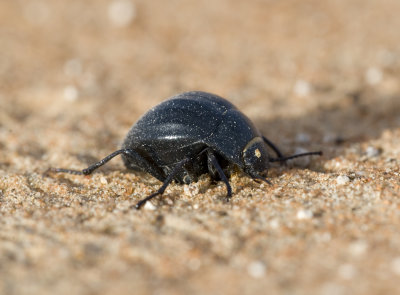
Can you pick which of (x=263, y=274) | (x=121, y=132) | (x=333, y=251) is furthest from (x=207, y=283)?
(x=121, y=132)

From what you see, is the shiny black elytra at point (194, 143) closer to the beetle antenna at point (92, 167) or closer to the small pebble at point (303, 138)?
the beetle antenna at point (92, 167)

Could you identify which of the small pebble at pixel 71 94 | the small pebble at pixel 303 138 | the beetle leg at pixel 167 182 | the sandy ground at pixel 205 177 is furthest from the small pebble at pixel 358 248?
the small pebble at pixel 71 94

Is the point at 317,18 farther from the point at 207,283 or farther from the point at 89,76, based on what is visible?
the point at 207,283

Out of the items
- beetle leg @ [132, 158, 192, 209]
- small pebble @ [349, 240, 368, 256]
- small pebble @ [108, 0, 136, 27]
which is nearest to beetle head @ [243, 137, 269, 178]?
beetle leg @ [132, 158, 192, 209]

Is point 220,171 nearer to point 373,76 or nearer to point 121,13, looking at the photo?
point 373,76

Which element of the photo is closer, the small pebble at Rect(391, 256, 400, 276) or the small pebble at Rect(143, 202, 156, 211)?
the small pebble at Rect(391, 256, 400, 276)

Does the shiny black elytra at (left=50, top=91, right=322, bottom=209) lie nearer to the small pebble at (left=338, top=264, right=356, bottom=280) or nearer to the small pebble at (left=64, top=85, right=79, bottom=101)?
the small pebble at (left=338, top=264, right=356, bottom=280)
